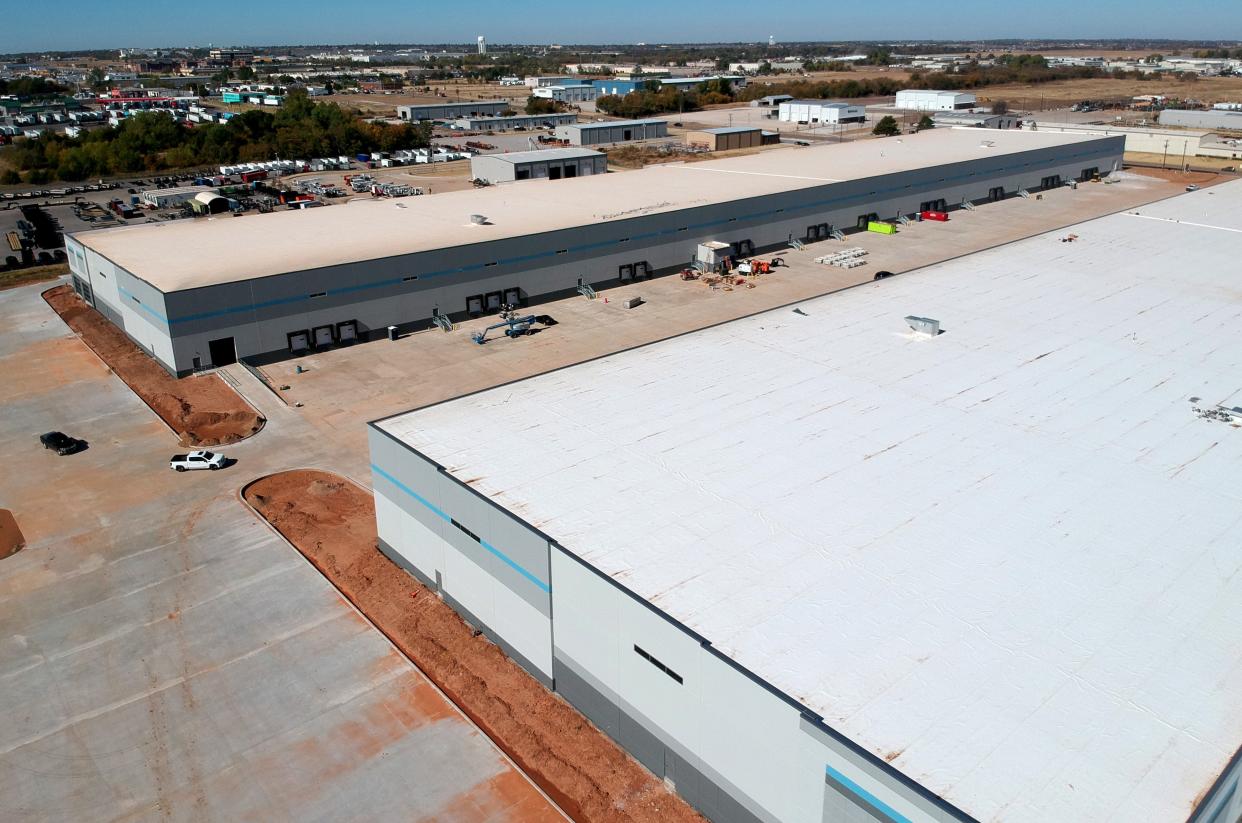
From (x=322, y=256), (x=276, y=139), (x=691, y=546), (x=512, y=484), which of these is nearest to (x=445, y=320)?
(x=322, y=256)

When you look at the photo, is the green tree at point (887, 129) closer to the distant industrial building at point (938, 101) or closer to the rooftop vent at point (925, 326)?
the distant industrial building at point (938, 101)

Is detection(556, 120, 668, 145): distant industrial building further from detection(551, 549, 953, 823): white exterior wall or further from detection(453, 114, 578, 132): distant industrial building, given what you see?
detection(551, 549, 953, 823): white exterior wall

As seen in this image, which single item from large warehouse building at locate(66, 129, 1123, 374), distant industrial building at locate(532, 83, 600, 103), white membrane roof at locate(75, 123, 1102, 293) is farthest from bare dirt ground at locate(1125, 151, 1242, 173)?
distant industrial building at locate(532, 83, 600, 103)

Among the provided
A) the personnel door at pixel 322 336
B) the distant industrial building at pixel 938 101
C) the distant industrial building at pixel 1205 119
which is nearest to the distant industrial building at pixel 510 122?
the distant industrial building at pixel 938 101

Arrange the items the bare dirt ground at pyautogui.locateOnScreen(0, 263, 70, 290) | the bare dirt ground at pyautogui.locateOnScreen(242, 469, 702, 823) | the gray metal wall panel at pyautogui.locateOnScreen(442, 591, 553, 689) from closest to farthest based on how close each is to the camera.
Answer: the bare dirt ground at pyautogui.locateOnScreen(242, 469, 702, 823)
the gray metal wall panel at pyautogui.locateOnScreen(442, 591, 553, 689)
the bare dirt ground at pyautogui.locateOnScreen(0, 263, 70, 290)

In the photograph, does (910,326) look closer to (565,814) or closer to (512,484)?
(512,484)

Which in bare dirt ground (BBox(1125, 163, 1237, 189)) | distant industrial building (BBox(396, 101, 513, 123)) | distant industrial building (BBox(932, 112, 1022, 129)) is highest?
distant industrial building (BBox(396, 101, 513, 123))
